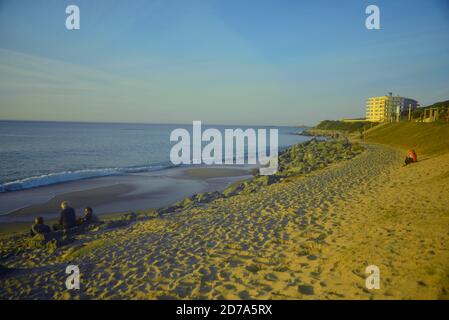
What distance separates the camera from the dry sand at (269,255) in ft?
14.4

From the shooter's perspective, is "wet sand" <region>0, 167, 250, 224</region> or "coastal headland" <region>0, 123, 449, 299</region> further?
"wet sand" <region>0, 167, 250, 224</region>

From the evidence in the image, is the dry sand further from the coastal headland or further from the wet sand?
the wet sand

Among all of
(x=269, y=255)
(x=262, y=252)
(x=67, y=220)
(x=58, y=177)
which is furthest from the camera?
(x=58, y=177)

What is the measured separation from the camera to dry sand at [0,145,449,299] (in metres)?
4.39

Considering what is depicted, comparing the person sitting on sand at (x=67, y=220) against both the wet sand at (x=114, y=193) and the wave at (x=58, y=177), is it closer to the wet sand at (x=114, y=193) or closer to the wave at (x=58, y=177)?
the wet sand at (x=114, y=193)

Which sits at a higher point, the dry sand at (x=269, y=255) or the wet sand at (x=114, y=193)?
the dry sand at (x=269, y=255)

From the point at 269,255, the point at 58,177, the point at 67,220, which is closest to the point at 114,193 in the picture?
the point at 58,177

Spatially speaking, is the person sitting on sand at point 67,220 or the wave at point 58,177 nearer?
the person sitting on sand at point 67,220

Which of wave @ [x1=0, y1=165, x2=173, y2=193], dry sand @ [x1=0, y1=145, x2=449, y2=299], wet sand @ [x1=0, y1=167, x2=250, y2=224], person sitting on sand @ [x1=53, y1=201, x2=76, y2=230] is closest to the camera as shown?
dry sand @ [x1=0, y1=145, x2=449, y2=299]

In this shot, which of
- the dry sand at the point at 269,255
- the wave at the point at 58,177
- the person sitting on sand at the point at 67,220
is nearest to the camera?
the dry sand at the point at 269,255

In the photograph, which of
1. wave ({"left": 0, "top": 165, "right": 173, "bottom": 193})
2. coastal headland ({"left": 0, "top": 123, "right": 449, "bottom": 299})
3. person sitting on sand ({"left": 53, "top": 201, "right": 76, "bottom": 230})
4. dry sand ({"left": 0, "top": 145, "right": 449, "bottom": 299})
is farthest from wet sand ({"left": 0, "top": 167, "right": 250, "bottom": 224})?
dry sand ({"left": 0, "top": 145, "right": 449, "bottom": 299})

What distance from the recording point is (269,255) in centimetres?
572

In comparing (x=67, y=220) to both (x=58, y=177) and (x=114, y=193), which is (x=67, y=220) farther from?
(x=58, y=177)

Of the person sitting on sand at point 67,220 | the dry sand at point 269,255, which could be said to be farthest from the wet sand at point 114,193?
the dry sand at point 269,255
